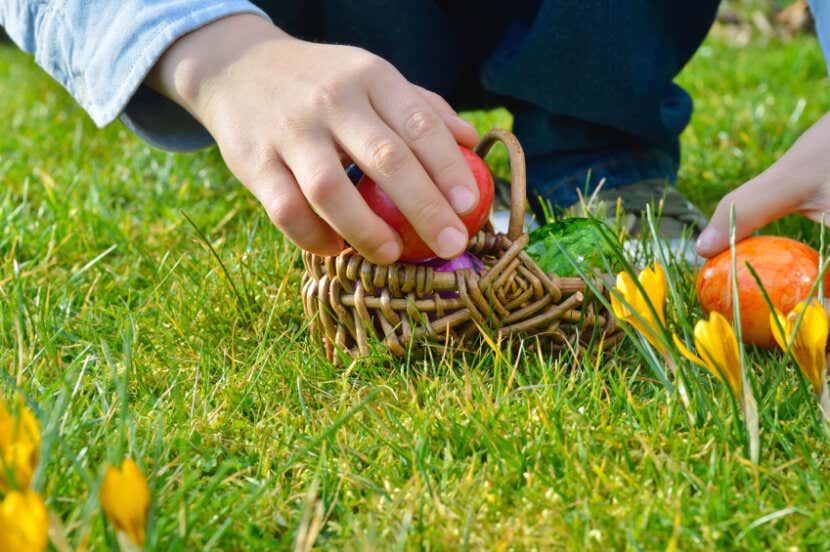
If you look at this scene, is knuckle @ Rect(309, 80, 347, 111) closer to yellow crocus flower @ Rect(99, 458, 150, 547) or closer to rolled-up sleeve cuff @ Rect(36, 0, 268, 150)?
rolled-up sleeve cuff @ Rect(36, 0, 268, 150)

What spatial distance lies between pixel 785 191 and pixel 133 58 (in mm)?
1030

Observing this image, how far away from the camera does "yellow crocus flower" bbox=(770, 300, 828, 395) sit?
1.04m

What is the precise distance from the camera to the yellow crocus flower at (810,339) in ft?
3.41

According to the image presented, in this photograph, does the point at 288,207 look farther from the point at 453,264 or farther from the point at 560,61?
the point at 560,61

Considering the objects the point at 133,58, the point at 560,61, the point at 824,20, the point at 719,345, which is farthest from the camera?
the point at 560,61

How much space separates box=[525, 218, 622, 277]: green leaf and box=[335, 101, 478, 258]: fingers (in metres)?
0.24

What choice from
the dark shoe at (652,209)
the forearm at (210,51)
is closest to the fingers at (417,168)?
the forearm at (210,51)

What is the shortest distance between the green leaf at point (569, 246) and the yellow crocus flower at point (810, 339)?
363mm

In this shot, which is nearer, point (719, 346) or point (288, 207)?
point (719, 346)

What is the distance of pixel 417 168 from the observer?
1.24 meters

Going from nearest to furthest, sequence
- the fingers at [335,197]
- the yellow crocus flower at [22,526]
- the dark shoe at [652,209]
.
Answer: the yellow crocus flower at [22,526] < the fingers at [335,197] < the dark shoe at [652,209]

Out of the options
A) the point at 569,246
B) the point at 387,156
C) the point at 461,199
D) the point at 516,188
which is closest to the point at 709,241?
the point at 569,246

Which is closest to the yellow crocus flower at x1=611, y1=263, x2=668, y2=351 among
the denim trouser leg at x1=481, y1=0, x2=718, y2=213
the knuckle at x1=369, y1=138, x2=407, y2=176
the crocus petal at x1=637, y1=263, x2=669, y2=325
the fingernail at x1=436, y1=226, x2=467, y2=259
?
the crocus petal at x1=637, y1=263, x2=669, y2=325

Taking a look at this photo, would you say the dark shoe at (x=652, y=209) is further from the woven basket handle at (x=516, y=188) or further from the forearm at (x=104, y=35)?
the forearm at (x=104, y=35)
